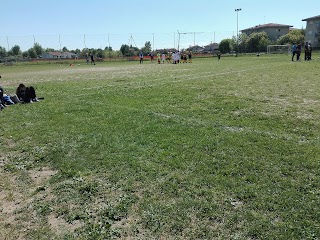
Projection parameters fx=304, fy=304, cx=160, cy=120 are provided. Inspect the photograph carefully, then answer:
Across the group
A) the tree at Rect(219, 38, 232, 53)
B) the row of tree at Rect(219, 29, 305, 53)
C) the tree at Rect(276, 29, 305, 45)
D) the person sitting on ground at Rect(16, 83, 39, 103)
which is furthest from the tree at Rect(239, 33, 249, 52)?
the person sitting on ground at Rect(16, 83, 39, 103)

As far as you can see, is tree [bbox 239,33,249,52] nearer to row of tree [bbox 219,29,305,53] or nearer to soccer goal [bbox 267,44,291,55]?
row of tree [bbox 219,29,305,53]

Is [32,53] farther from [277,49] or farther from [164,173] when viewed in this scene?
[164,173]

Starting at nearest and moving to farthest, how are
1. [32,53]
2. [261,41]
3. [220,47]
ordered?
[261,41], [32,53], [220,47]

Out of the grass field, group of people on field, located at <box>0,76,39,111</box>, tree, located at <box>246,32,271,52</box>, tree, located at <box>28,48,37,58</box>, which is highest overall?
tree, located at <box>246,32,271,52</box>

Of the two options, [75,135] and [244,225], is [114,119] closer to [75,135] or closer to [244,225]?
[75,135]

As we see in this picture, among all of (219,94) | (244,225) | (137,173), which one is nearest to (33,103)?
(219,94)

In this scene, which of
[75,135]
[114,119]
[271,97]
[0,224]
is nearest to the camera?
[0,224]

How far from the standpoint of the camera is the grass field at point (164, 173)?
3.35m

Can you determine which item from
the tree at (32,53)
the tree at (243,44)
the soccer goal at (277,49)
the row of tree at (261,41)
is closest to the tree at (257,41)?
the row of tree at (261,41)

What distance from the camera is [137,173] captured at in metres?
4.66

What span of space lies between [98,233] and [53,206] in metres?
0.92

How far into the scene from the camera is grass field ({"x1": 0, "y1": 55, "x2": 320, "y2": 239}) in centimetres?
335

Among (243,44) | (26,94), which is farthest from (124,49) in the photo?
(26,94)

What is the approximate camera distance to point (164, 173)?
15.2 feet
